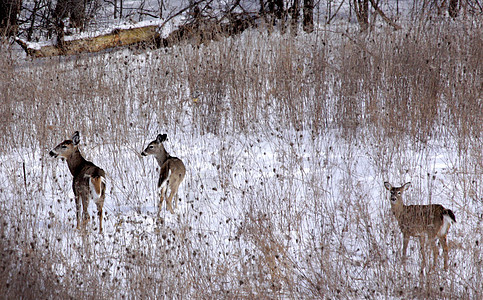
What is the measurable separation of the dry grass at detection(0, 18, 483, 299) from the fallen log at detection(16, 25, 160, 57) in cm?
116

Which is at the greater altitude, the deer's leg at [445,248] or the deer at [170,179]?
the deer at [170,179]

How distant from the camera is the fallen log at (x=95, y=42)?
1010cm

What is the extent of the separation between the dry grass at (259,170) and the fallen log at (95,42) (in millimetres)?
1160

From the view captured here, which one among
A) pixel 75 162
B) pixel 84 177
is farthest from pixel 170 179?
pixel 75 162

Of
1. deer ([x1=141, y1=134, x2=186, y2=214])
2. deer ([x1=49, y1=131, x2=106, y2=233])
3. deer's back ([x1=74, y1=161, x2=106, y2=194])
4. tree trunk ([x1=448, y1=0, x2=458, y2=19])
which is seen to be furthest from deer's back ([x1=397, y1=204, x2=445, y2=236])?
tree trunk ([x1=448, y1=0, x2=458, y2=19])

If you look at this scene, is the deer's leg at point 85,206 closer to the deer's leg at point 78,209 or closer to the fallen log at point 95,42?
the deer's leg at point 78,209

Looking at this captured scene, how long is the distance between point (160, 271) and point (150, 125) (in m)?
4.35

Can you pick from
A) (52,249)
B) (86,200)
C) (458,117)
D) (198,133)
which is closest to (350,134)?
(458,117)

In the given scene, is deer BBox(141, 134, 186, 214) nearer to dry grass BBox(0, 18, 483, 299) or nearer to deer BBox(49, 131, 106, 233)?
dry grass BBox(0, 18, 483, 299)

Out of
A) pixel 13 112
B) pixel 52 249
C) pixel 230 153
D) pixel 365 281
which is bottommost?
pixel 365 281

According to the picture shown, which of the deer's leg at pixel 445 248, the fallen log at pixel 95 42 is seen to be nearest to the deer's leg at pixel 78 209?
the deer's leg at pixel 445 248

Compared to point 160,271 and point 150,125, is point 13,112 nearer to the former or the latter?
point 150,125

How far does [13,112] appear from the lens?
26.9 feet

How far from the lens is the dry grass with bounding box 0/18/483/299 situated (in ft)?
13.8
